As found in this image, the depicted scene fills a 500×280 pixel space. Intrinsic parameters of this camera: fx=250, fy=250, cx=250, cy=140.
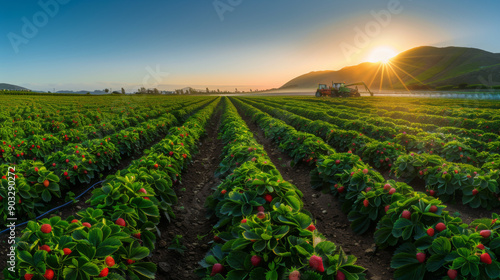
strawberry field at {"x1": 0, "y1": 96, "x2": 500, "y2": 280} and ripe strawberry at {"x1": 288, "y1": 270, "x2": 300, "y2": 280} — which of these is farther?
strawberry field at {"x1": 0, "y1": 96, "x2": 500, "y2": 280}

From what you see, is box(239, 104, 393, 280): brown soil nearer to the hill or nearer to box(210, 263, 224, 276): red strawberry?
box(210, 263, 224, 276): red strawberry

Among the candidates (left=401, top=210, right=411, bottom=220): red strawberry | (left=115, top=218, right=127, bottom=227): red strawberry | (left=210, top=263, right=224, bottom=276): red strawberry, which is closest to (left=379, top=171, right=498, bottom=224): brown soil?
(left=401, top=210, right=411, bottom=220): red strawberry

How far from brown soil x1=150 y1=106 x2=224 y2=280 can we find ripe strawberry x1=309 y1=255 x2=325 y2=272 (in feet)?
6.11

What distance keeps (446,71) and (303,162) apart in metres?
171

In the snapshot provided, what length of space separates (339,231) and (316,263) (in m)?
2.82

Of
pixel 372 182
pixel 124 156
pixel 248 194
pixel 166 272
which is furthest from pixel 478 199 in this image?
pixel 124 156

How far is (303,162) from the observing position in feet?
25.8

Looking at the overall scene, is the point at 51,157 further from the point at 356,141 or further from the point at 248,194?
the point at 356,141

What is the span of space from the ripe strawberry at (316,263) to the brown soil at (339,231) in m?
1.80

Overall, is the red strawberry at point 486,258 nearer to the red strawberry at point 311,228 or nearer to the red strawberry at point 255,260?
the red strawberry at point 311,228

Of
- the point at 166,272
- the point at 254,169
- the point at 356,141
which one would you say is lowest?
the point at 166,272

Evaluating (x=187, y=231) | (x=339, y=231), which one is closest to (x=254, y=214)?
(x=187, y=231)

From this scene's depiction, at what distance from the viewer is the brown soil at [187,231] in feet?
11.5

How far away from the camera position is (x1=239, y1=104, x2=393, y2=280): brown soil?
3545mm
